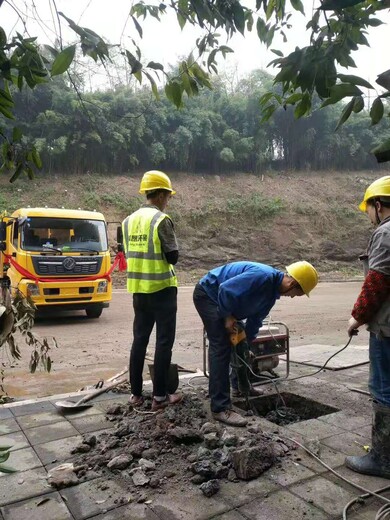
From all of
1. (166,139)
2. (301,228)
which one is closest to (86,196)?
(166,139)

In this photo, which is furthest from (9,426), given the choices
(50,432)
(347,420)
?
(347,420)

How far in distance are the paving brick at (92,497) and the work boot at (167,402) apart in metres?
1.22

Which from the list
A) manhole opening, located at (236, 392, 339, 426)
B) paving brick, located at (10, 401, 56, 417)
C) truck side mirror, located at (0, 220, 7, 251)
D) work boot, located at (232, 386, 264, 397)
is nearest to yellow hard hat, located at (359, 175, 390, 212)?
manhole opening, located at (236, 392, 339, 426)

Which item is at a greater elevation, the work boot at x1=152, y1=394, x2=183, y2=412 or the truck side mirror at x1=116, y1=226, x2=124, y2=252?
the truck side mirror at x1=116, y1=226, x2=124, y2=252

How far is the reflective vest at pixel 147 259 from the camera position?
415 centimetres

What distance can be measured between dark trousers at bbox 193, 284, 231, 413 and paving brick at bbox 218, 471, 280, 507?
1.04m

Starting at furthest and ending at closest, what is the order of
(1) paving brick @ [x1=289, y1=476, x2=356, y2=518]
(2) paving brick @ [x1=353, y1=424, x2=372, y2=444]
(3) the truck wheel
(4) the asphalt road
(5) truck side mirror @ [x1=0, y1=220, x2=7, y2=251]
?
(3) the truck wheel → (5) truck side mirror @ [x1=0, y1=220, x2=7, y2=251] → (4) the asphalt road → (2) paving brick @ [x1=353, y1=424, x2=372, y2=444] → (1) paving brick @ [x1=289, y1=476, x2=356, y2=518]

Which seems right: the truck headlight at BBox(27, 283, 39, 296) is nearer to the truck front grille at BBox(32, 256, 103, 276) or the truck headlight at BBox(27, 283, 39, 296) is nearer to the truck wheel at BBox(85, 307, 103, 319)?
the truck front grille at BBox(32, 256, 103, 276)

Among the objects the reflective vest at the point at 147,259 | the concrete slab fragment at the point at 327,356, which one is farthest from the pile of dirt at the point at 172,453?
the concrete slab fragment at the point at 327,356

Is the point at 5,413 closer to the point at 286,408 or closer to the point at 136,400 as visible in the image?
the point at 136,400

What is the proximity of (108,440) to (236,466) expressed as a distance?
1.05 meters

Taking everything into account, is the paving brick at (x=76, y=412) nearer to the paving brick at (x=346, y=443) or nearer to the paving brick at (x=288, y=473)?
the paving brick at (x=288, y=473)

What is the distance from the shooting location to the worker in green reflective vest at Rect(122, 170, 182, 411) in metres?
4.15

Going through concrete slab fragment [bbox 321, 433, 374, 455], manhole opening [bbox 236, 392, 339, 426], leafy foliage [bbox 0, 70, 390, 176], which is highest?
leafy foliage [bbox 0, 70, 390, 176]
